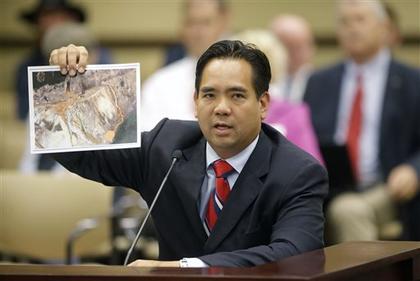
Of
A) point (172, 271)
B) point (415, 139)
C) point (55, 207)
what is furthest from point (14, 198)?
point (172, 271)

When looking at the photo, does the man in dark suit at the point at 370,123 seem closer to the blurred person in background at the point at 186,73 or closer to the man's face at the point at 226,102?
the blurred person in background at the point at 186,73

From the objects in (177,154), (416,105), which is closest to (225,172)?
(177,154)

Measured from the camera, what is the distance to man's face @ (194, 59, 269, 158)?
341 cm

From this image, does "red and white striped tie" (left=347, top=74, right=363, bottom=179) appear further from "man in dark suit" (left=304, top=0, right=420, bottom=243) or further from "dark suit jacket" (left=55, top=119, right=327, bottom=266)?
"dark suit jacket" (left=55, top=119, right=327, bottom=266)

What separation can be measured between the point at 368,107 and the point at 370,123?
4.1 inches

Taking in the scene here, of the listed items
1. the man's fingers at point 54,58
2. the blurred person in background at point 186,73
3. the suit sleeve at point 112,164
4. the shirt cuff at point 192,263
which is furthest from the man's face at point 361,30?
the shirt cuff at point 192,263

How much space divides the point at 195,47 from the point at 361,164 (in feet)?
4.05

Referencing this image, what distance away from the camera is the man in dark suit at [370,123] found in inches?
255

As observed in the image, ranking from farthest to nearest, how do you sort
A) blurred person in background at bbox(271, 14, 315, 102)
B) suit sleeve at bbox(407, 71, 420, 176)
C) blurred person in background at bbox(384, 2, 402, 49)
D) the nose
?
blurred person in background at bbox(271, 14, 315, 102)
blurred person in background at bbox(384, 2, 402, 49)
suit sleeve at bbox(407, 71, 420, 176)
the nose

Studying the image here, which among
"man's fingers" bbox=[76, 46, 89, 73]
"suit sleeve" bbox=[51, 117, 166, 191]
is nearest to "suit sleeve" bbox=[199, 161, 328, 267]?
"suit sleeve" bbox=[51, 117, 166, 191]

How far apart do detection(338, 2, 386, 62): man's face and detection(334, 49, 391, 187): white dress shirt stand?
57mm

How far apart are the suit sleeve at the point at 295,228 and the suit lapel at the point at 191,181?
25 cm

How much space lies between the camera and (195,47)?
7074mm

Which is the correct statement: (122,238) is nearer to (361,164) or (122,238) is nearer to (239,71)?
(361,164)
